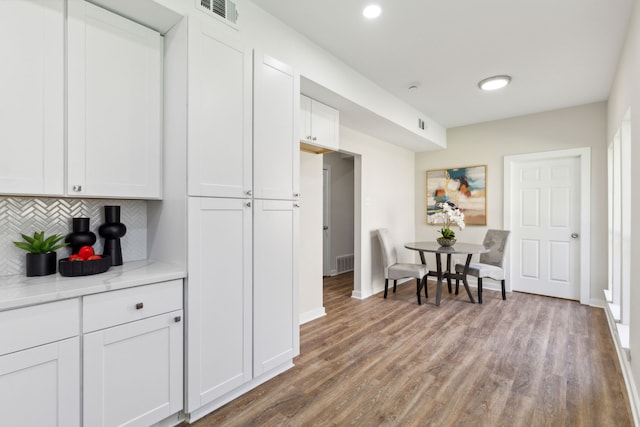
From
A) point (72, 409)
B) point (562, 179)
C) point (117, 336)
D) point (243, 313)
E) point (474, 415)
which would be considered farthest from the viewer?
point (562, 179)

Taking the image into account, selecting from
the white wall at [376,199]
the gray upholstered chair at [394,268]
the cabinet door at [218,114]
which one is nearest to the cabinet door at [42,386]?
the cabinet door at [218,114]

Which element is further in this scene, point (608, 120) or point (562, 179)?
point (562, 179)

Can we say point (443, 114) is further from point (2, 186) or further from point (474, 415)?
point (2, 186)

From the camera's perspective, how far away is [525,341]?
2904 millimetres

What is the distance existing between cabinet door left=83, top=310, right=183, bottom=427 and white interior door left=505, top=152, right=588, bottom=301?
15.6ft

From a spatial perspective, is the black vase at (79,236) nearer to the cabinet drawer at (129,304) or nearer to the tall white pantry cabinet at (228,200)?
the tall white pantry cabinet at (228,200)

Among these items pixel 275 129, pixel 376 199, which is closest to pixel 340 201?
pixel 376 199

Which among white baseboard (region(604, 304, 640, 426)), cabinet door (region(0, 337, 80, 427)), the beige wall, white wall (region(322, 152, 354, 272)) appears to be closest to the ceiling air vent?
cabinet door (region(0, 337, 80, 427))

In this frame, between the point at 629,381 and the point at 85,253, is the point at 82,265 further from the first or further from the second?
the point at 629,381

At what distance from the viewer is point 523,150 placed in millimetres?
4520

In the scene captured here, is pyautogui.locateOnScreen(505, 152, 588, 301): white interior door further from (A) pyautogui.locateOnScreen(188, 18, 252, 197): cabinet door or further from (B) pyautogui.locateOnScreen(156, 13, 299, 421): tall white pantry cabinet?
(A) pyautogui.locateOnScreen(188, 18, 252, 197): cabinet door

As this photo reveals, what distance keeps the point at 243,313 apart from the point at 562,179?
4.61m

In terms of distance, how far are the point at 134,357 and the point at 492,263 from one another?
14.5 feet

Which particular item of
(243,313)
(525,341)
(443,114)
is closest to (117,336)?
(243,313)
